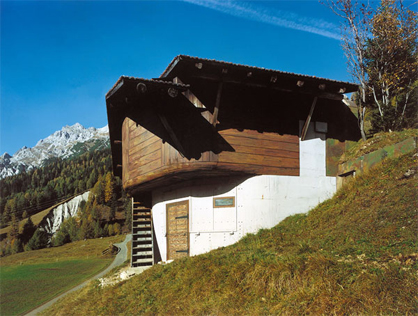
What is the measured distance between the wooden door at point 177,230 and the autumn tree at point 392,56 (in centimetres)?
1206

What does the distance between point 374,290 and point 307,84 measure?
9.88 meters

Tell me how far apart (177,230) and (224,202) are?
3.25m

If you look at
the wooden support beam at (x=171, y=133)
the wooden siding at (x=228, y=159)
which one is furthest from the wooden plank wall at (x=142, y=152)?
the wooden support beam at (x=171, y=133)

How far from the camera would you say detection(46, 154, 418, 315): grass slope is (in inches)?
232

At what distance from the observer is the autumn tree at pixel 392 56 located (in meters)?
18.3

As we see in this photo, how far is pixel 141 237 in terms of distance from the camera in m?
19.4

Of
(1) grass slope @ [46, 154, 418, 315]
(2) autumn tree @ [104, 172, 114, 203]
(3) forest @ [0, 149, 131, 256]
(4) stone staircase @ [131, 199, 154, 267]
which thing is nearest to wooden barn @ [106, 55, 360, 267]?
(1) grass slope @ [46, 154, 418, 315]

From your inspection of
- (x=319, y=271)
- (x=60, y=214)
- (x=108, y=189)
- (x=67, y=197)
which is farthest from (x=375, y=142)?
(x=67, y=197)

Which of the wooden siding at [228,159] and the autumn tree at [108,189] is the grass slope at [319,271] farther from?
the autumn tree at [108,189]

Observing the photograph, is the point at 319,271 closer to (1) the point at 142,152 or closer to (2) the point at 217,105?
(2) the point at 217,105

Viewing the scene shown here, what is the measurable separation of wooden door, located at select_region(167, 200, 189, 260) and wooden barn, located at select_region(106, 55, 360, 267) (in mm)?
49

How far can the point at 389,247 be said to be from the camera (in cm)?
721

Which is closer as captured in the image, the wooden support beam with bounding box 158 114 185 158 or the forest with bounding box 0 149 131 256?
the wooden support beam with bounding box 158 114 185 158

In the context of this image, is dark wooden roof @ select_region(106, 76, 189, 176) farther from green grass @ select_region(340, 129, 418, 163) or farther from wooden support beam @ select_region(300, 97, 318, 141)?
green grass @ select_region(340, 129, 418, 163)
